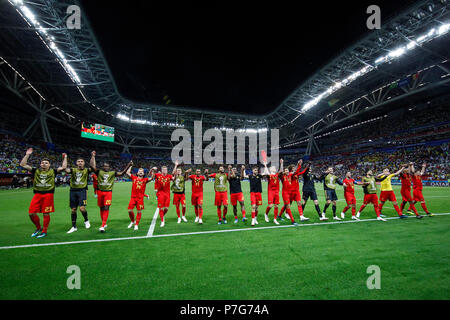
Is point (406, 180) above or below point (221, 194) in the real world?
above

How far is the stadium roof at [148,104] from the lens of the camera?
1705cm

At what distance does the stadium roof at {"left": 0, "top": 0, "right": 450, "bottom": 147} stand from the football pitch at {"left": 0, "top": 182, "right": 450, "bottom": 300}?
2151 cm

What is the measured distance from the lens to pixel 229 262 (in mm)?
3404

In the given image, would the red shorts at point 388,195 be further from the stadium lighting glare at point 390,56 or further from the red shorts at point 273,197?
the stadium lighting glare at point 390,56

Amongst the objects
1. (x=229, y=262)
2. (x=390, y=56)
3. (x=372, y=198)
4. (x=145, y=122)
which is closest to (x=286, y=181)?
(x=372, y=198)

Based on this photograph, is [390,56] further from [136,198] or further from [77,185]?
[77,185]

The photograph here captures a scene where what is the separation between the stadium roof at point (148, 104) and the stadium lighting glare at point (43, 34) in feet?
0.23

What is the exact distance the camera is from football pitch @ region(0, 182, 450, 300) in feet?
8.23

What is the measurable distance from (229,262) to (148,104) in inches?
1577

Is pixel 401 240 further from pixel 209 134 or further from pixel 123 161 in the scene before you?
pixel 123 161

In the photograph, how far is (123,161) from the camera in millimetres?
49250

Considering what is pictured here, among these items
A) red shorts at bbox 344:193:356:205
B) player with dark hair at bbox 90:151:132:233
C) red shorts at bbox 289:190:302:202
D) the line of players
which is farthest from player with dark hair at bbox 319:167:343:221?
player with dark hair at bbox 90:151:132:233

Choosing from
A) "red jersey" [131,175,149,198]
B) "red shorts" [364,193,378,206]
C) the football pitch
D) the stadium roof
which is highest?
the stadium roof

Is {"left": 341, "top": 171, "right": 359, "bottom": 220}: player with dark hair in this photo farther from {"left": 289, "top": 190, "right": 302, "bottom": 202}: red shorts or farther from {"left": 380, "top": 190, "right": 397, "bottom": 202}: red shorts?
{"left": 289, "top": 190, "right": 302, "bottom": 202}: red shorts
